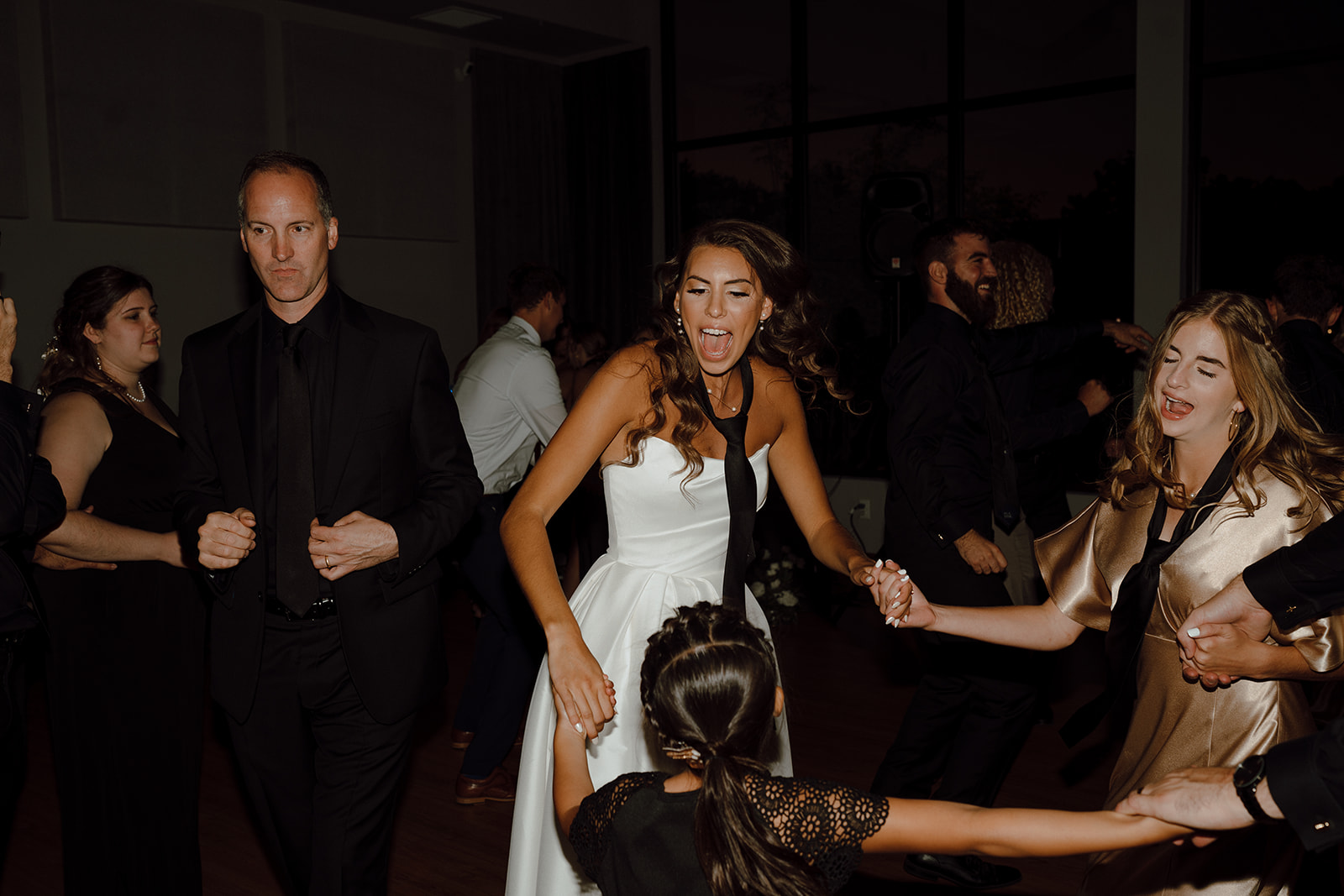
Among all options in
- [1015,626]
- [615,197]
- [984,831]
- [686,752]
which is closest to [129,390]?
[686,752]

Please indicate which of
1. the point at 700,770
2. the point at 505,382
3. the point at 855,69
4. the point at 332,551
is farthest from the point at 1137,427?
the point at 855,69

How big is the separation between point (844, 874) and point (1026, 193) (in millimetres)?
6356

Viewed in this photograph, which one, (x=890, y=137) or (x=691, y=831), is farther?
(x=890, y=137)

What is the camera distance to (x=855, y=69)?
7703 mm

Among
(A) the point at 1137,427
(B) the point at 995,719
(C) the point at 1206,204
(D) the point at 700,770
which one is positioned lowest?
(B) the point at 995,719

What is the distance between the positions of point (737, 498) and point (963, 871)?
1631 millimetres

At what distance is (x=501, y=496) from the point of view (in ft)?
14.0

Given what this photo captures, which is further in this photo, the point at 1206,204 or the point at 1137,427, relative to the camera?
the point at 1206,204

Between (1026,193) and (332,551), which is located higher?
(1026,193)

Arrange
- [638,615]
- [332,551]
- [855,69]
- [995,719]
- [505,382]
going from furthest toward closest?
1. [855,69]
2. [505,382]
3. [995,719]
4. [638,615]
5. [332,551]

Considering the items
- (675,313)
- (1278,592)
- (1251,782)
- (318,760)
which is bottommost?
(318,760)

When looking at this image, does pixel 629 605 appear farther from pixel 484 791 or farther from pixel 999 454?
pixel 484 791

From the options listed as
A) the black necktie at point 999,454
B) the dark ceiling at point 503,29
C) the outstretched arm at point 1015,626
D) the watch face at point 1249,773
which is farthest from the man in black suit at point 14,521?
the dark ceiling at point 503,29

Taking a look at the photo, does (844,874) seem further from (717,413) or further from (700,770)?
(717,413)
